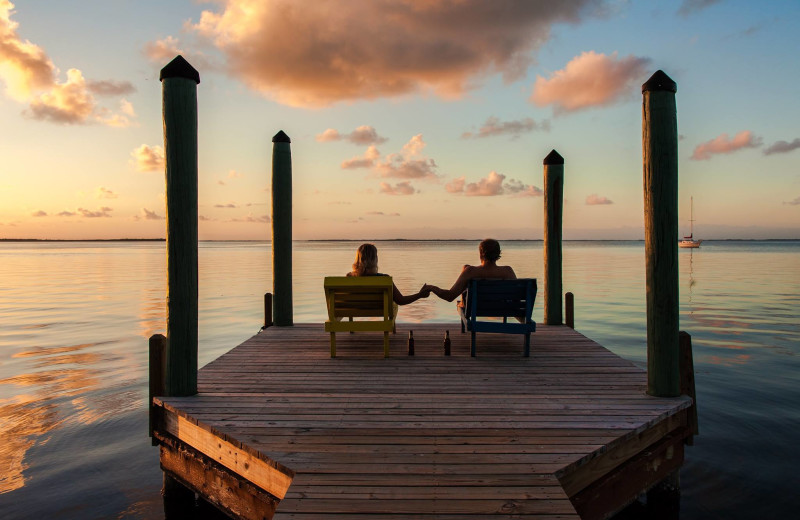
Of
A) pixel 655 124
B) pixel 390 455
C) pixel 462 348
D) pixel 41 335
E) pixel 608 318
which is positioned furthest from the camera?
pixel 608 318

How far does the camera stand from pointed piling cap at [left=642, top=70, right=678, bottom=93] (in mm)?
4891

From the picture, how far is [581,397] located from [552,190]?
464cm

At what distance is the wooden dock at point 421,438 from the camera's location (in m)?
3.22

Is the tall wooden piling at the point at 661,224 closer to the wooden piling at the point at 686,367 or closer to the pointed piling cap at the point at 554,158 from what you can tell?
the wooden piling at the point at 686,367

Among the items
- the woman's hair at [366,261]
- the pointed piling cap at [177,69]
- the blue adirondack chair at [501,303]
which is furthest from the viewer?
the woman's hair at [366,261]

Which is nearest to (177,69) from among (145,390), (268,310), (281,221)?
(281,221)

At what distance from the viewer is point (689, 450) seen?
23.5ft

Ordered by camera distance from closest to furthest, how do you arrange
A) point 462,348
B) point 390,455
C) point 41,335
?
1. point 390,455
2. point 462,348
3. point 41,335

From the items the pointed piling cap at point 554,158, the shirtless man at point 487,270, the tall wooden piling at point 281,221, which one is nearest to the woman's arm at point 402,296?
the shirtless man at point 487,270

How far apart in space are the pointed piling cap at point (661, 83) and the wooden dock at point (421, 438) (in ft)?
9.77

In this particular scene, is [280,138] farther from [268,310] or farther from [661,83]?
[661,83]

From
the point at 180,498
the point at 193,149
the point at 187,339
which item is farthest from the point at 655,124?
the point at 180,498

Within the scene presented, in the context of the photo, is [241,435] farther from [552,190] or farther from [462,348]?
[552,190]

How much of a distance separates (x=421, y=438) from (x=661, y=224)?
10.0 ft
